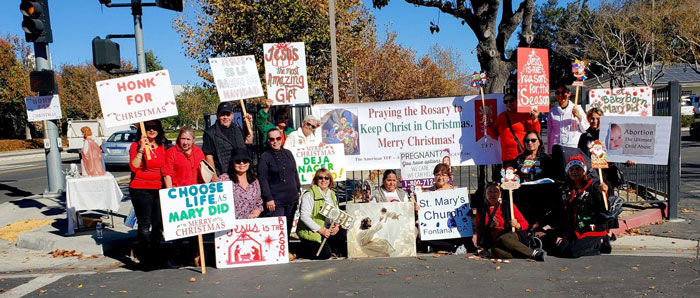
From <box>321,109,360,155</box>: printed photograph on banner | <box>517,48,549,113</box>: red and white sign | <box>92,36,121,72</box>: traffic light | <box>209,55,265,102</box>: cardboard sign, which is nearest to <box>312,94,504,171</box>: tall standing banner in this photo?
<box>321,109,360,155</box>: printed photograph on banner

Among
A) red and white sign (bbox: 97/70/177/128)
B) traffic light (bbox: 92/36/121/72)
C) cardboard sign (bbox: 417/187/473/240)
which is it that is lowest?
cardboard sign (bbox: 417/187/473/240)

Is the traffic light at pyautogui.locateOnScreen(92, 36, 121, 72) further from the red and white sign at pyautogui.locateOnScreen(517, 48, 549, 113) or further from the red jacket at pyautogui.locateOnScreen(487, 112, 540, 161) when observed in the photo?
the red and white sign at pyautogui.locateOnScreen(517, 48, 549, 113)

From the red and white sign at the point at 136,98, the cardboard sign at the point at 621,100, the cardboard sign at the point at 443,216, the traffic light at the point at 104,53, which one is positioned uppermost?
the traffic light at the point at 104,53

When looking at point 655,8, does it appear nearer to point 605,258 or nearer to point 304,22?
point 304,22

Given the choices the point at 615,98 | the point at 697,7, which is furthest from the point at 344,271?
the point at 697,7

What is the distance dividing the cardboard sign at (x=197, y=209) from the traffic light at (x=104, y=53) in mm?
3375

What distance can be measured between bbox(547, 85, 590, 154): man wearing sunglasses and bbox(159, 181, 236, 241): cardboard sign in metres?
4.47

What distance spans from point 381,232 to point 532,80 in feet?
9.73

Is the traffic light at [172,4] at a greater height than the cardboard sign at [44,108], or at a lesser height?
greater

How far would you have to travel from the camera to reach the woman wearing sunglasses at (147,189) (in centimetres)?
714

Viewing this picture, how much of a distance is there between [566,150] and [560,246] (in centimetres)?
124

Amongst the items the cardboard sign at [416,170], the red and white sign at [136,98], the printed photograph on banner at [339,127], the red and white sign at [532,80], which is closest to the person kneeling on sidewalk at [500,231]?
the cardboard sign at [416,170]

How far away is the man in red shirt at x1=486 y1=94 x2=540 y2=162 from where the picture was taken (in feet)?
26.2

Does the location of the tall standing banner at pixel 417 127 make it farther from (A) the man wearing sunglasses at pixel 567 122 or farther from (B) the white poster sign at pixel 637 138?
(B) the white poster sign at pixel 637 138
